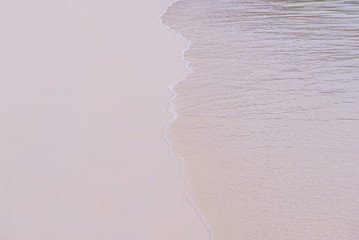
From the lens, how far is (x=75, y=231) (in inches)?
117

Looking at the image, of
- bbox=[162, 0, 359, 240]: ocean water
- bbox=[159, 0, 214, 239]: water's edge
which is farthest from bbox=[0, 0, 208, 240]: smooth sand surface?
bbox=[162, 0, 359, 240]: ocean water

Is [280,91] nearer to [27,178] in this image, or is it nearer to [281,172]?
[281,172]

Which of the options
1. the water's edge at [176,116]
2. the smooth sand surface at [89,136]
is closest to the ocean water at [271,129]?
the water's edge at [176,116]

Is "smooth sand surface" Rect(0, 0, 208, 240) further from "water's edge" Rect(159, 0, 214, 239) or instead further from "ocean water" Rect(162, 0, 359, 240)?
"ocean water" Rect(162, 0, 359, 240)

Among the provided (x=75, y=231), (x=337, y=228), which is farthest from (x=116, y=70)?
(x=337, y=228)

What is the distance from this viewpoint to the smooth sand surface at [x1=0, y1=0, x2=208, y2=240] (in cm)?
306

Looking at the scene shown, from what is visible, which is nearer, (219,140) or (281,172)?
(281,172)

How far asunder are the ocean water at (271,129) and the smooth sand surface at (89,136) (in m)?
0.18

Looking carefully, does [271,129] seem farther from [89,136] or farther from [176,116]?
[89,136]

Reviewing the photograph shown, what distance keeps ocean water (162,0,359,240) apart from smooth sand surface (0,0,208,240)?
18cm

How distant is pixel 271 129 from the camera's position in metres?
4.12

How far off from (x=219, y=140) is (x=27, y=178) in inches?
54.5

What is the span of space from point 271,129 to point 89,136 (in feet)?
4.49

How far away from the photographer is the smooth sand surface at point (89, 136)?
3.06m
